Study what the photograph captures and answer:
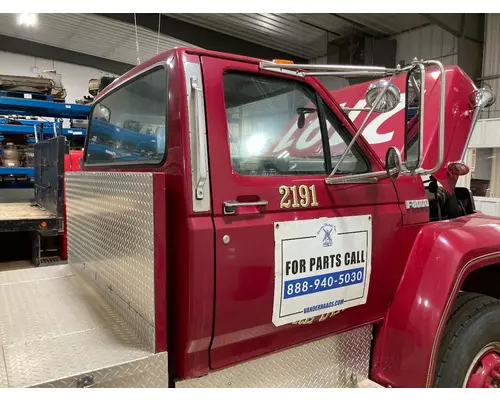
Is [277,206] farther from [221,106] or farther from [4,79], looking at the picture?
[4,79]

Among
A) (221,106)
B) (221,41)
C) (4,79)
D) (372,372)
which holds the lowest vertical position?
(372,372)

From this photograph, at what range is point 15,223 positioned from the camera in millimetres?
4176

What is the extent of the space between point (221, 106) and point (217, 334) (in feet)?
2.93

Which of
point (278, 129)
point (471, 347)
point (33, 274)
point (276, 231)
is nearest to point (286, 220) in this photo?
point (276, 231)

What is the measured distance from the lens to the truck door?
159 centimetres

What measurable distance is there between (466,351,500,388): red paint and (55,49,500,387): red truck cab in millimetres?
161

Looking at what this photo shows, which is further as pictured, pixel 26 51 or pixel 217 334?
pixel 26 51

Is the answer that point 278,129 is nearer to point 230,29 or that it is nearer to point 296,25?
point 230,29

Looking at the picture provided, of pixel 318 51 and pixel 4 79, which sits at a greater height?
pixel 318 51

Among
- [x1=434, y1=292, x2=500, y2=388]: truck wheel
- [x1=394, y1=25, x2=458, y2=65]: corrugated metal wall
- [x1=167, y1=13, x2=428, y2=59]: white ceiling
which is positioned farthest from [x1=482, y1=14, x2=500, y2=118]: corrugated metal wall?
[x1=434, y1=292, x2=500, y2=388]: truck wheel

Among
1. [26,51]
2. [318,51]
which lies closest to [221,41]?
[318,51]

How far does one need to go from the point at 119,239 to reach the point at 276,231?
0.73 metres

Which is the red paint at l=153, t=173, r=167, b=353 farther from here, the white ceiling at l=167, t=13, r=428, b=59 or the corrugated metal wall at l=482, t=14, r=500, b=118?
the corrugated metal wall at l=482, t=14, r=500, b=118

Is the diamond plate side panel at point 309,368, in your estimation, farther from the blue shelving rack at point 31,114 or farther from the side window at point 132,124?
the blue shelving rack at point 31,114
